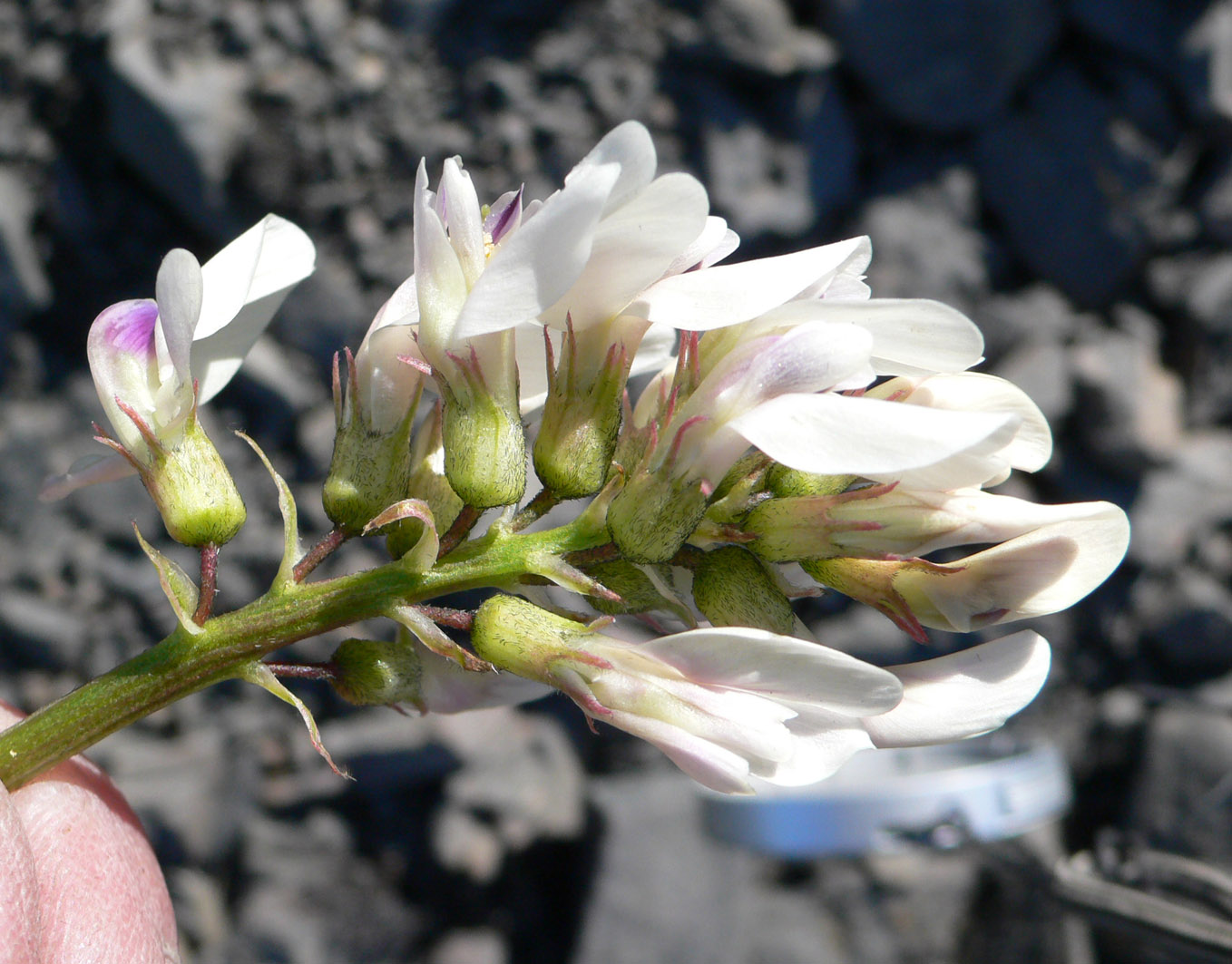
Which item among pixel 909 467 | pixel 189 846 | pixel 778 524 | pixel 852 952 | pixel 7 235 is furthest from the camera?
pixel 852 952

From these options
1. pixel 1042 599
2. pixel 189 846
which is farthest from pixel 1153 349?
pixel 189 846

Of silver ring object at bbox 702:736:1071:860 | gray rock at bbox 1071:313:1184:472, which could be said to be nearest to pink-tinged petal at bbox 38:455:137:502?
silver ring object at bbox 702:736:1071:860

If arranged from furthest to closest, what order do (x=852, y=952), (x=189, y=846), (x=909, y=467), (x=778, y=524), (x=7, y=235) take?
(x=852, y=952), (x=189, y=846), (x=7, y=235), (x=778, y=524), (x=909, y=467)

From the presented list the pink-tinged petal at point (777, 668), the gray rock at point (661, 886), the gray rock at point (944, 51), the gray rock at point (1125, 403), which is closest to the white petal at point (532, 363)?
the pink-tinged petal at point (777, 668)

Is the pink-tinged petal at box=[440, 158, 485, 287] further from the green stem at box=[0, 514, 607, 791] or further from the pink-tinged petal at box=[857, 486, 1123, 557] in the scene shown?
the pink-tinged petal at box=[857, 486, 1123, 557]

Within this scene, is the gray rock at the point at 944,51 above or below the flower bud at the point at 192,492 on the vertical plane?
below

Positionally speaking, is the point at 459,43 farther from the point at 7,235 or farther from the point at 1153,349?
the point at 1153,349

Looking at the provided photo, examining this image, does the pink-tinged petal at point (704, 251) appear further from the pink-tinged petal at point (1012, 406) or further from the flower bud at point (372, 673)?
the flower bud at point (372, 673)
